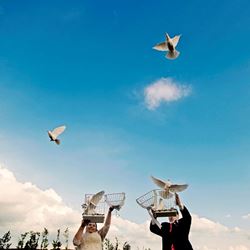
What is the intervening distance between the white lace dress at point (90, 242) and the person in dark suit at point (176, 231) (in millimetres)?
1226

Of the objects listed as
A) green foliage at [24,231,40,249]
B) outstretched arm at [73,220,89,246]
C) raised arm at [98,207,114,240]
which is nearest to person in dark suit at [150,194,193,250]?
raised arm at [98,207,114,240]

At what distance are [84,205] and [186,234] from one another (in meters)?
2.01

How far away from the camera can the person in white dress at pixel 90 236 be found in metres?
6.45

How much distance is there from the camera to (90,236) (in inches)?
256

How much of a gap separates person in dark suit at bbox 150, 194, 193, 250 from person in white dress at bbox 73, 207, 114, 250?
102 centimetres

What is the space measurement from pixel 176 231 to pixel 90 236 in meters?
1.68

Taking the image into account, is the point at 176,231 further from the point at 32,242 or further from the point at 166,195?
the point at 32,242

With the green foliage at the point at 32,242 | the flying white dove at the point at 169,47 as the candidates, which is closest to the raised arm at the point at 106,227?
the flying white dove at the point at 169,47

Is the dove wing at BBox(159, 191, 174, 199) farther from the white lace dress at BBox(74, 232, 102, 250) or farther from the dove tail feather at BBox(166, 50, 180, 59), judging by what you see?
the dove tail feather at BBox(166, 50, 180, 59)

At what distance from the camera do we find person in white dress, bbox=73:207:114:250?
645 centimetres

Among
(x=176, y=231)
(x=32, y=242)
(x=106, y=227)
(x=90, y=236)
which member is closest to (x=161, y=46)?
(x=176, y=231)

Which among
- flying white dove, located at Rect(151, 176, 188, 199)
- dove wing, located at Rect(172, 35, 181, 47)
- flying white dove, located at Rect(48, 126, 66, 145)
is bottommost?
flying white dove, located at Rect(151, 176, 188, 199)

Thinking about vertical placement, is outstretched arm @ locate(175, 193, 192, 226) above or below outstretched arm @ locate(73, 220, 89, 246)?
above

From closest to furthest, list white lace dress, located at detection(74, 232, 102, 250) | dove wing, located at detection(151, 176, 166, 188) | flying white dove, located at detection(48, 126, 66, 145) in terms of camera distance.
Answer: white lace dress, located at detection(74, 232, 102, 250) → dove wing, located at detection(151, 176, 166, 188) → flying white dove, located at detection(48, 126, 66, 145)
